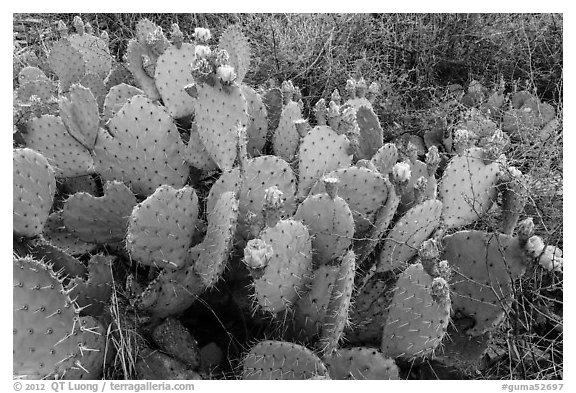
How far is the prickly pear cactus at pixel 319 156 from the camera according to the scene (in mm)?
1992

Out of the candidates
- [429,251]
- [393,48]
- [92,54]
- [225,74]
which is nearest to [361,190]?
[429,251]

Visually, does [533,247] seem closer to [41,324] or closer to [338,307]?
[338,307]

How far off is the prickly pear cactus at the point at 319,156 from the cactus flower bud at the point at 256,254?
1.91 feet

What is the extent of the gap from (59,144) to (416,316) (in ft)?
4.62

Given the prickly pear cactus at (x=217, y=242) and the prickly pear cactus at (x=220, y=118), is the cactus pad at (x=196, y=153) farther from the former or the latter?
the prickly pear cactus at (x=217, y=242)

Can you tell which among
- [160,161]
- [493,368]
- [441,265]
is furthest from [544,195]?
[160,161]

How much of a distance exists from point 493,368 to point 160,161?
140 cm

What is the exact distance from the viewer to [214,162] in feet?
6.48

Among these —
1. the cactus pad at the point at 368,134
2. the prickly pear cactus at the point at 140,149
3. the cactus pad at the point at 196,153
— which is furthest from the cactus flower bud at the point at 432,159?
the prickly pear cactus at the point at 140,149

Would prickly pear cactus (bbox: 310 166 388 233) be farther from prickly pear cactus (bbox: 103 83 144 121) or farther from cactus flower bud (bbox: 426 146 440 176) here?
prickly pear cactus (bbox: 103 83 144 121)

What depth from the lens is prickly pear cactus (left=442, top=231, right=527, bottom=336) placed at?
171 centimetres

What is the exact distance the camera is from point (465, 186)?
199 cm

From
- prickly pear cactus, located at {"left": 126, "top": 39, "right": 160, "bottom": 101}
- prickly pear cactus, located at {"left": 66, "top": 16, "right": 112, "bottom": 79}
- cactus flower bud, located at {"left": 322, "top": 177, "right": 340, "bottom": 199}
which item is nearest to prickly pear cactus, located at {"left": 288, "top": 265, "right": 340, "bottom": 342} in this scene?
cactus flower bud, located at {"left": 322, "top": 177, "right": 340, "bottom": 199}

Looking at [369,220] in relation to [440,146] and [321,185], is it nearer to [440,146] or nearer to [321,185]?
[321,185]
